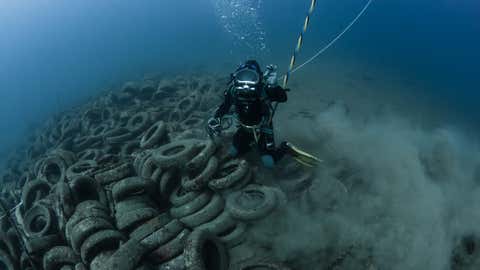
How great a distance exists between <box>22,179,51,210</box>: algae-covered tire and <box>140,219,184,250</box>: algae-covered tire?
5.86m

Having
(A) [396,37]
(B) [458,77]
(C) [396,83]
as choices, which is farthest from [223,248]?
(A) [396,37]

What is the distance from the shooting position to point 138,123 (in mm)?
14070

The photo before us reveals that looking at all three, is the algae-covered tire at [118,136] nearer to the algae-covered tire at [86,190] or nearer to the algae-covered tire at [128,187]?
the algae-covered tire at [86,190]

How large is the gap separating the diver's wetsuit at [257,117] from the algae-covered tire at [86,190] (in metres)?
3.50

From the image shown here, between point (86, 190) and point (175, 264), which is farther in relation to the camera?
point (86, 190)

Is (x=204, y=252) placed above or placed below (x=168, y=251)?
below

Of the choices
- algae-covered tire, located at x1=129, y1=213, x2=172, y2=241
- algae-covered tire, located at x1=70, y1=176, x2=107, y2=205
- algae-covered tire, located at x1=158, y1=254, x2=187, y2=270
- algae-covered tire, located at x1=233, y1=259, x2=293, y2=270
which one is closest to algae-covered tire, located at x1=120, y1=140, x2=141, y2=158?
algae-covered tire, located at x1=70, y1=176, x2=107, y2=205

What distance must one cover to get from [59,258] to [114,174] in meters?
2.32

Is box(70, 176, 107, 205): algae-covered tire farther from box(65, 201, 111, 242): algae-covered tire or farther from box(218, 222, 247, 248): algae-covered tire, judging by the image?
box(218, 222, 247, 248): algae-covered tire

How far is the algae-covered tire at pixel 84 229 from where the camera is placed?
6.03m

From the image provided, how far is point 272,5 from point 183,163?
98666 millimetres

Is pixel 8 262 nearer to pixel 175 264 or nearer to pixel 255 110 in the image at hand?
pixel 175 264

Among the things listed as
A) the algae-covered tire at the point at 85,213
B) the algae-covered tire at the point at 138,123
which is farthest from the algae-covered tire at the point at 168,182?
the algae-covered tire at the point at 138,123

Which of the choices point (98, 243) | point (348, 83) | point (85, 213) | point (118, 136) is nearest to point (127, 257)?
point (98, 243)
